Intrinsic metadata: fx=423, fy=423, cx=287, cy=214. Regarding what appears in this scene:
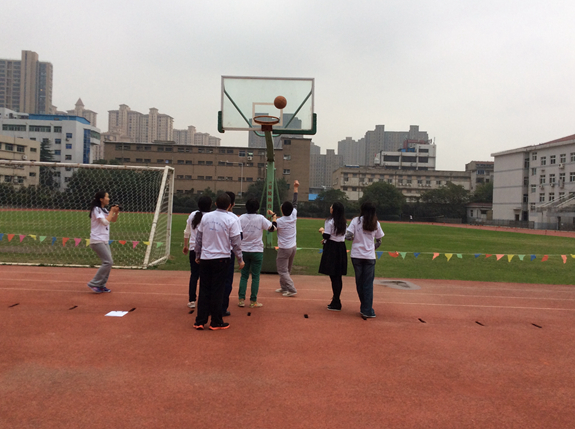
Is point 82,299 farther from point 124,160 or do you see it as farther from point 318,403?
point 124,160

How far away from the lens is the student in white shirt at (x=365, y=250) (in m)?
6.31

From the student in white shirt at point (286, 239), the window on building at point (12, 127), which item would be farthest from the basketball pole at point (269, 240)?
the window on building at point (12, 127)

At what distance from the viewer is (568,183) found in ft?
188

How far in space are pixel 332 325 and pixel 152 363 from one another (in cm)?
255

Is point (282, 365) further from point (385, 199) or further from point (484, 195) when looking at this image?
point (484, 195)

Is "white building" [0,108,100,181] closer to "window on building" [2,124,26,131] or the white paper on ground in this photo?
"window on building" [2,124,26,131]

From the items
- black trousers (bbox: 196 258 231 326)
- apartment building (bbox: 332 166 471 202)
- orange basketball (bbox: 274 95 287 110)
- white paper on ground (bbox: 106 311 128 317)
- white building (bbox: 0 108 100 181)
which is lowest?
white paper on ground (bbox: 106 311 128 317)

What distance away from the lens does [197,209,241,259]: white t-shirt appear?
542 cm

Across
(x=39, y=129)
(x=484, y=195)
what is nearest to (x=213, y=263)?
(x=484, y=195)

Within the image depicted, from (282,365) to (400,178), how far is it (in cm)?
9489

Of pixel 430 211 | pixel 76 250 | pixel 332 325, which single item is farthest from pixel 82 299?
pixel 430 211

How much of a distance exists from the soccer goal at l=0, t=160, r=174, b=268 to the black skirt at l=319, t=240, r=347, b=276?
5.76 metres

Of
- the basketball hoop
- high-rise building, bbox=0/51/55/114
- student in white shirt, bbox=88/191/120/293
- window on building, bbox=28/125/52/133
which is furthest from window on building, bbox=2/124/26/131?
student in white shirt, bbox=88/191/120/293

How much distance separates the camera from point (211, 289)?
5.47m
